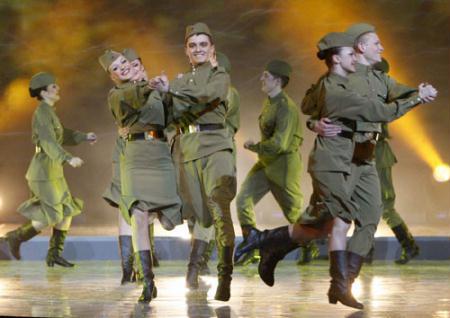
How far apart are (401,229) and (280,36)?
274 cm

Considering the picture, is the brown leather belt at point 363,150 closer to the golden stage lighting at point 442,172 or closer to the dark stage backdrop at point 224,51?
the dark stage backdrop at point 224,51

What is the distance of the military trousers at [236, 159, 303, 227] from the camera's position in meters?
8.27

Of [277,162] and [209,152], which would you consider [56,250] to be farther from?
[209,152]

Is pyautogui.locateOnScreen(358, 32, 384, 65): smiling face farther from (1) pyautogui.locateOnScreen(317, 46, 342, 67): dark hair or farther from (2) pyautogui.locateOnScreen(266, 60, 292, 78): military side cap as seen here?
(2) pyautogui.locateOnScreen(266, 60, 292, 78): military side cap

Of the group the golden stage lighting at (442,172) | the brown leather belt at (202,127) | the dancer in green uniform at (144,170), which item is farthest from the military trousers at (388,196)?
the dancer in green uniform at (144,170)

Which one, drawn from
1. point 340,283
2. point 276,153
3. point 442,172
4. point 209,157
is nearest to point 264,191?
point 276,153

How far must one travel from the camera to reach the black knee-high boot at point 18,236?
28.6 feet

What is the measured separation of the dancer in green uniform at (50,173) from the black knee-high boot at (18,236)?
0.8 inches

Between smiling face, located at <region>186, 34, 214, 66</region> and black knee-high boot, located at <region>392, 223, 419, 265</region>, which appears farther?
black knee-high boot, located at <region>392, 223, 419, 265</region>

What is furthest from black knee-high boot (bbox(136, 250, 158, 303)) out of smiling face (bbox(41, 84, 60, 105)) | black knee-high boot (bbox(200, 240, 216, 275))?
smiling face (bbox(41, 84, 60, 105))

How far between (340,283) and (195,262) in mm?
1382

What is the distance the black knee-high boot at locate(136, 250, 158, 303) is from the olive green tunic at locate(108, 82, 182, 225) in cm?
25

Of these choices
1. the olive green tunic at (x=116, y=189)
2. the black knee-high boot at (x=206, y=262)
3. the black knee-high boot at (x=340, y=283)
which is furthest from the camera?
the black knee-high boot at (x=206, y=262)

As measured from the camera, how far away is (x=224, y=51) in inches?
412
